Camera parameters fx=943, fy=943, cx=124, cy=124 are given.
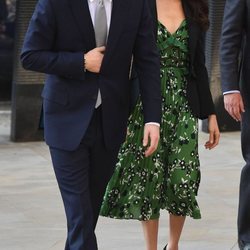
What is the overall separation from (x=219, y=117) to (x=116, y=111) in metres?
5.61

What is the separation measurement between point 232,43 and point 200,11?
0.25 meters

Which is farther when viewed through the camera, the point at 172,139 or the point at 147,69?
the point at 172,139

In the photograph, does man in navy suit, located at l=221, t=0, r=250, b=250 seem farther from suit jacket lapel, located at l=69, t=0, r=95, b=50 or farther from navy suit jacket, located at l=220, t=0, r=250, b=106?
suit jacket lapel, located at l=69, t=0, r=95, b=50

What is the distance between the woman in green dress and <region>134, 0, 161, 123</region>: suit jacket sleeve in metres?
0.68

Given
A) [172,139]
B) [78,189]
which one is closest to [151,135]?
[78,189]

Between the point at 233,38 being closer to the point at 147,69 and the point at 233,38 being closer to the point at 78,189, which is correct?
the point at 147,69

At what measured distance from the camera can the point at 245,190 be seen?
17.6 ft

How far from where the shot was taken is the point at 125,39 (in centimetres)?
429

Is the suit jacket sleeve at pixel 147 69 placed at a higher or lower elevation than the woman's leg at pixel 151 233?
higher

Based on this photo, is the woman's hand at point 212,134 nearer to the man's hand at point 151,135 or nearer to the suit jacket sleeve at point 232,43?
the suit jacket sleeve at point 232,43

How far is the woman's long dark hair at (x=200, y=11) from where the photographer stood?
5.16 metres

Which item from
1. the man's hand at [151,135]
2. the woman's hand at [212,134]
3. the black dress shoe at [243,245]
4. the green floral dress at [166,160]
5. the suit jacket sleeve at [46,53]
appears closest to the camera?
the suit jacket sleeve at [46,53]

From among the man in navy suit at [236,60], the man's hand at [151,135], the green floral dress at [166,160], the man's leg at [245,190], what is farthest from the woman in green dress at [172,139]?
the man's hand at [151,135]

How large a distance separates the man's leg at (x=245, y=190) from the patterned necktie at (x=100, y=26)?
133 centimetres
